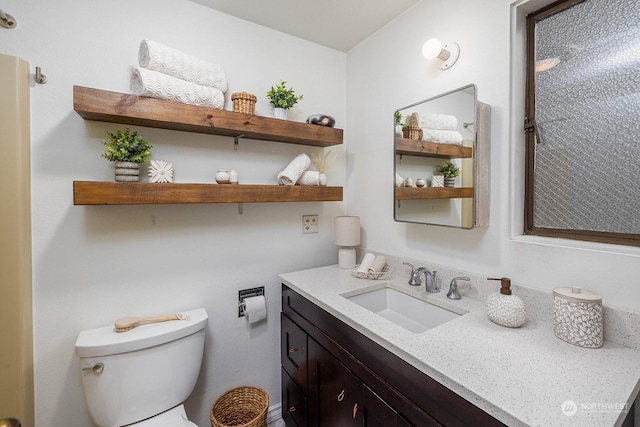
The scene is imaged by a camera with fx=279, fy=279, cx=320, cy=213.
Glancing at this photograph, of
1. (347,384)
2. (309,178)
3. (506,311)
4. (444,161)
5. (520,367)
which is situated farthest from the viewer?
(309,178)

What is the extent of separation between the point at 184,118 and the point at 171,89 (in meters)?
0.13

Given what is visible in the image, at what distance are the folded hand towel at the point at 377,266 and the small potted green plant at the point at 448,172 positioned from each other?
53 centimetres

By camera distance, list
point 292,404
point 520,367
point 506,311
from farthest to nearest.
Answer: point 292,404
point 506,311
point 520,367

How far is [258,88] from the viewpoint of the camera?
1612mm

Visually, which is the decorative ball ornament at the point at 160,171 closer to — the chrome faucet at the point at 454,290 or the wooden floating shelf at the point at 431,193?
the wooden floating shelf at the point at 431,193

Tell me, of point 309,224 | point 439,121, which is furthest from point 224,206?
point 439,121

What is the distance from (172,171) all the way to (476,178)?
4.41ft

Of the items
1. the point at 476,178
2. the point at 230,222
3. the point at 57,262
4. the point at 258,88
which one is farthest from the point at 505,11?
the point at 57,262

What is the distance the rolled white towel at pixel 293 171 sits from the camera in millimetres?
1546

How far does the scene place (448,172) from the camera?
126cm

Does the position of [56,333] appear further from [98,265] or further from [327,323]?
[327,323]

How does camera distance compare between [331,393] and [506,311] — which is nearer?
[506,311]

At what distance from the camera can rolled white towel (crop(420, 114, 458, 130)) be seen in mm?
1230

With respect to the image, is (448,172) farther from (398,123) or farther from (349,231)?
(349,231)
